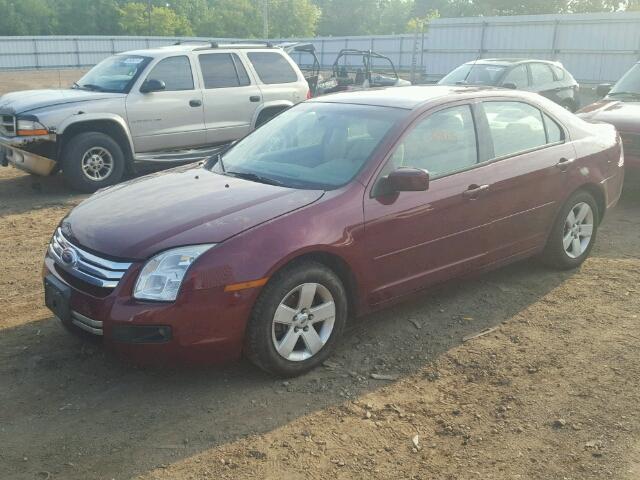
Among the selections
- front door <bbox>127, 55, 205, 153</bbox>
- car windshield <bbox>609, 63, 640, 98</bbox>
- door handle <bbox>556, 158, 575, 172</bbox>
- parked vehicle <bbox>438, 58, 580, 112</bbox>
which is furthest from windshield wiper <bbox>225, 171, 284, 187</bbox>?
parked vehicle <bbox>438, 58, 580, 112</bbox>

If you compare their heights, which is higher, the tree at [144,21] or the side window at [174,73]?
the tree at [144,21]

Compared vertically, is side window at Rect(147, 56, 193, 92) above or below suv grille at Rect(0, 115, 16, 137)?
above

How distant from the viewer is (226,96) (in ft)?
31.6

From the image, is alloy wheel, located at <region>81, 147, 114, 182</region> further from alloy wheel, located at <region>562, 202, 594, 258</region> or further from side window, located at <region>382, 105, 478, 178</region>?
alloy wheel, located at <region>562, 202, 594, 258</region>

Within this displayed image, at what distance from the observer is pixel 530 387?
3822 millimetres

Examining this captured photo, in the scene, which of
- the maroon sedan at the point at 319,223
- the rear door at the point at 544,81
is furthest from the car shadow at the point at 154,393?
the rear door at the point at 544,81

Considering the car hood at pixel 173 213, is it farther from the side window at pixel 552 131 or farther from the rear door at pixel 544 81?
the rear door at pixel 544 81

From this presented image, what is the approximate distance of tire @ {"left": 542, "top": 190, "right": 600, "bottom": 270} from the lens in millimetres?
5453

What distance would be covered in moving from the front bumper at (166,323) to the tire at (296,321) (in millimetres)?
109

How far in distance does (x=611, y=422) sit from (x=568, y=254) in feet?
7.76

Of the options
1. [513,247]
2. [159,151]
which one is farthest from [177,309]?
[159,151]

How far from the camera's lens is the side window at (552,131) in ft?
17.7

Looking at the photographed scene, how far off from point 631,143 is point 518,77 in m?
5.54

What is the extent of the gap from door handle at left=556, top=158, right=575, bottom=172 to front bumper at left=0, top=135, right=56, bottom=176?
5.92m
